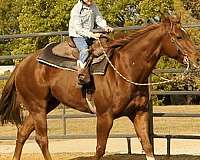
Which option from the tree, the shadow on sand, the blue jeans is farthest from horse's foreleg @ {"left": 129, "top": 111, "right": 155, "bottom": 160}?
the tree

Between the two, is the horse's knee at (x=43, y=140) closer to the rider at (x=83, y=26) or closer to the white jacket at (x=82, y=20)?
the rider at (x=83, y=26)

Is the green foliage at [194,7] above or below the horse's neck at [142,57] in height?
below

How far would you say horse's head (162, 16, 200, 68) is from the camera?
6531mm

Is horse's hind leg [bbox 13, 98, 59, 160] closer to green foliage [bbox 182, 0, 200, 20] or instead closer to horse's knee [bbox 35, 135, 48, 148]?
horse's knee [bbox 35, 135, 48, 148]

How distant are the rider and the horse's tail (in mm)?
1692

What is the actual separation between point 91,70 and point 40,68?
1.09 meters

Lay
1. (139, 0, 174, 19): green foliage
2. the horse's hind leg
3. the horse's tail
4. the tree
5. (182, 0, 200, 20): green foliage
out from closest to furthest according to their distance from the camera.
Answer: the horse's hind leg < the horse's tail < (182, 0, 200, 20): green foliage < (139, 0, 174, 19): green foliage < the tree

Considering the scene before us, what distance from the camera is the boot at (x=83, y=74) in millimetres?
7000

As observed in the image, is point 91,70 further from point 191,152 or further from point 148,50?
point 191,152

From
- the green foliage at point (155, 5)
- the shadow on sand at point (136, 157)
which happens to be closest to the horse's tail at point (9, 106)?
the shadow on sand at point (136, 157)

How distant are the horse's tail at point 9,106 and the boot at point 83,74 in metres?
1.84

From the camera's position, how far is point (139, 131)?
23.2 feet

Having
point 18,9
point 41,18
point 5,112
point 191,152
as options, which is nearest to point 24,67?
point 5,112

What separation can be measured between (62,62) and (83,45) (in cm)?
46
